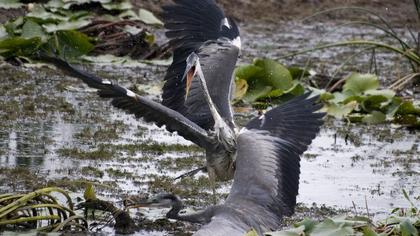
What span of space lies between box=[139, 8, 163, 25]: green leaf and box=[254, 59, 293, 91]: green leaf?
279 centimetres

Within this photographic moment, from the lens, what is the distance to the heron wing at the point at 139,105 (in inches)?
238

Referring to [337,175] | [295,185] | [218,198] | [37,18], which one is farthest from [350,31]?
[295,185]

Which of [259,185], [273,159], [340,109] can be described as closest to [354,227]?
[259,185]

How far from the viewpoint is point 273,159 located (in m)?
6.21

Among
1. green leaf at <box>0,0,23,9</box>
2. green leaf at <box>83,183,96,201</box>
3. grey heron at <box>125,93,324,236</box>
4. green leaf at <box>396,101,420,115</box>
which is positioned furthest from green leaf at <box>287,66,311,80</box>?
green leaf at <box>83,183,96,201</box>

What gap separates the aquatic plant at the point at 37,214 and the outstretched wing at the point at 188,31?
60.8 inches

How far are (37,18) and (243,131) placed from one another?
5750 millimetres

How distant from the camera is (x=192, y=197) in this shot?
736 centimetres

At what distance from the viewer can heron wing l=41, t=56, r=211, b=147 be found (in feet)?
19.9

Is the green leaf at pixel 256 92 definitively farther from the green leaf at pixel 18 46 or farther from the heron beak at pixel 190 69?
the heron beak at pixel 190 69

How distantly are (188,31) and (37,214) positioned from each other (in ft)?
7.09

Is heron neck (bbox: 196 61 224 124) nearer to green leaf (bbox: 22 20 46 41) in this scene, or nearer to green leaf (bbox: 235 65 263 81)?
green leaf (bbox: 235 65 263 81)

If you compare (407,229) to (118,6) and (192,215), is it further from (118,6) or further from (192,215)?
(118,6)

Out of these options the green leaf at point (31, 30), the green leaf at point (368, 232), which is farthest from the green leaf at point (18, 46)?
the green leaf at point (368, 232)
